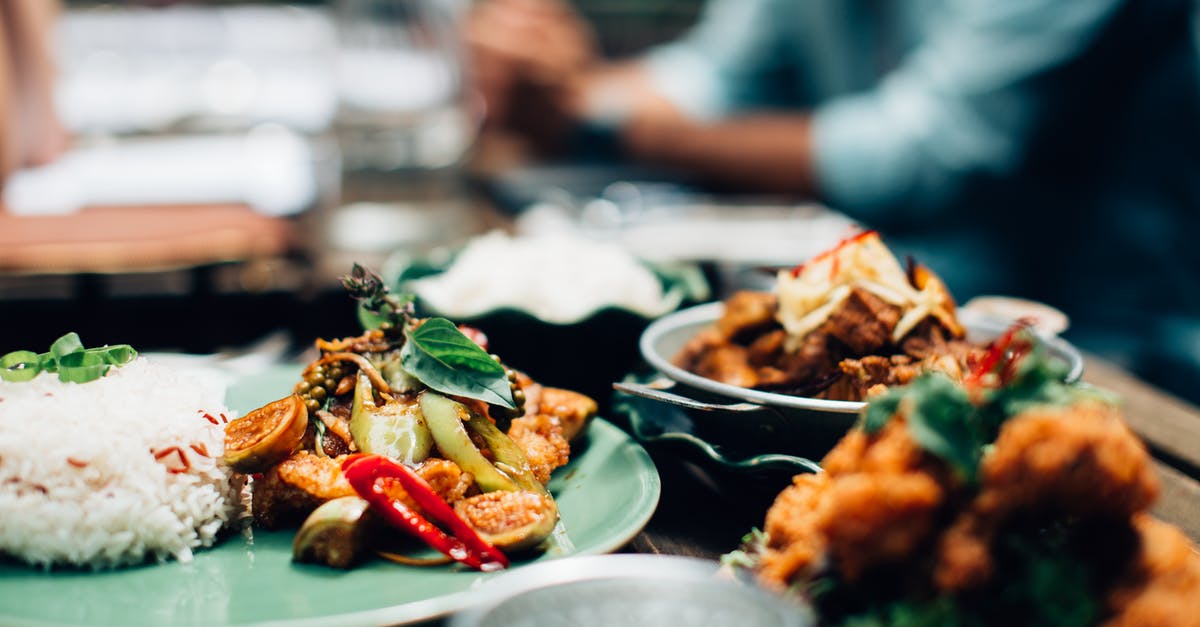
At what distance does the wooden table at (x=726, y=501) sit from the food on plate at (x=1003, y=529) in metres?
0.39

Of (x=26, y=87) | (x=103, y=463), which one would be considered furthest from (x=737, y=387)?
(x=26, y=87)

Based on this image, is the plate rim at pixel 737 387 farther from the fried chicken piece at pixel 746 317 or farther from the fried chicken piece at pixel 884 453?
the fried chicken piece at pixel 884 453

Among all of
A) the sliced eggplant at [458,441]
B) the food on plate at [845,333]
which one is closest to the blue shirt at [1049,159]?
the food on plate at [845,333]

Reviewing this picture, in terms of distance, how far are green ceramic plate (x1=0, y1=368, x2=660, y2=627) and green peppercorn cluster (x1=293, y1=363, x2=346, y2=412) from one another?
0.66ft

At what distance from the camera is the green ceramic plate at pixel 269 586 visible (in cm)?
90

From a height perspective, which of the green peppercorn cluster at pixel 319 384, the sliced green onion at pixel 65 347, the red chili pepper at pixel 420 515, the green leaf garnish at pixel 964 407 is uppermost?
the green leaf garnish at pixel 964 407

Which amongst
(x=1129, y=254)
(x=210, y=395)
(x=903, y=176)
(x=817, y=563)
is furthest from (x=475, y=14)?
(x=817, y=563)

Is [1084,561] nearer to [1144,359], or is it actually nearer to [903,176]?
[1144,359]

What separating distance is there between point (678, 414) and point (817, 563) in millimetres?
597

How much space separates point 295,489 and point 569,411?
1.39ft

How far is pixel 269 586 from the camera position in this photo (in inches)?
39.8

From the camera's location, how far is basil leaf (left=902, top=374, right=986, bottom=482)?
2.47 ft

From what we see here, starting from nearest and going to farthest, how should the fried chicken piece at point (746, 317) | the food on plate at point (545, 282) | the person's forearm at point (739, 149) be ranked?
the fried chicken piece at point (746, 317)
the food on plate at point (545, 282)
the person's forearm at point (739, 149)

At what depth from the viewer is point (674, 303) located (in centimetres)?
184
